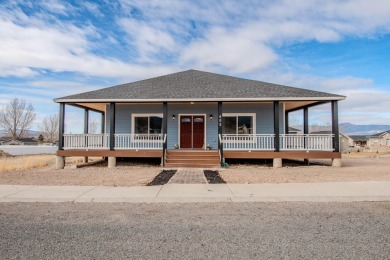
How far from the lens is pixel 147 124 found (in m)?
19.0

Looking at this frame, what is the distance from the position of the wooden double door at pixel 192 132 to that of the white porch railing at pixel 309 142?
16.7 feet

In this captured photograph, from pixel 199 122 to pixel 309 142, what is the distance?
672 centimetres

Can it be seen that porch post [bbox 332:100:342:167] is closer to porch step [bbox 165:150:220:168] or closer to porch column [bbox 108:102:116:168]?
porch step [bbox 165:150:220:168]

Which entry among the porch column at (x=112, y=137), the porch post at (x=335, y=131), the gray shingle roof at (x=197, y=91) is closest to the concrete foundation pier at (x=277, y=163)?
the porch post at (x=335, y=131)

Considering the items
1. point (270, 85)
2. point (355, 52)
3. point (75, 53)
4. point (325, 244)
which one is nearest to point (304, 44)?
point (355, 52)

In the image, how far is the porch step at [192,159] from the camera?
15164 mm

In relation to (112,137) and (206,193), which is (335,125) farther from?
(112,137)

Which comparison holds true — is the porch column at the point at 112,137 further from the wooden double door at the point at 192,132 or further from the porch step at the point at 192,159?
the wooden double door at the point at 192,132

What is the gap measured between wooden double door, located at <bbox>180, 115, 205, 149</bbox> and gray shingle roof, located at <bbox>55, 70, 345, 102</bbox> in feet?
6.77

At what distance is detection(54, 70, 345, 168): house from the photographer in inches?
626

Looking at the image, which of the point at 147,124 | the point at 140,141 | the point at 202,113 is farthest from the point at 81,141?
the point at 202,113

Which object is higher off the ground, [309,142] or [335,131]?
[335,131]

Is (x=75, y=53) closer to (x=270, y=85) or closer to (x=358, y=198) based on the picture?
(x=270, y=85)

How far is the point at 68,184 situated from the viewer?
9.80 metres
